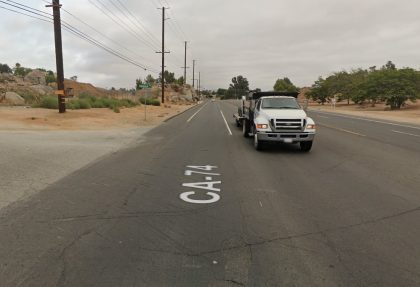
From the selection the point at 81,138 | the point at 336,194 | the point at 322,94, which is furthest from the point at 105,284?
the point at 322,94

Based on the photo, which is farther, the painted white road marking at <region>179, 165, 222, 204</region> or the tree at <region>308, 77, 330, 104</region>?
the tree at <region>308, 77, 330, 104</region>

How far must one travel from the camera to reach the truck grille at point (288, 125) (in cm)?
1373

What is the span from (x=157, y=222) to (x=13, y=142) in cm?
1055

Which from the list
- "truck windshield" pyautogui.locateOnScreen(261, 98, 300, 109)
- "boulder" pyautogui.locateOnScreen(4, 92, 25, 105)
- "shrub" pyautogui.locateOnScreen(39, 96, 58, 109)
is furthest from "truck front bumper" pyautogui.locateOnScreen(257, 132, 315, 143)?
"boulder" pyautogui.locateOnScreen(4, 92, 25, 105)

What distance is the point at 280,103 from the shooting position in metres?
15.7

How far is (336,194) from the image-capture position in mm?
7816

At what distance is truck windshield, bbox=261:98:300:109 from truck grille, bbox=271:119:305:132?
1.65 metres

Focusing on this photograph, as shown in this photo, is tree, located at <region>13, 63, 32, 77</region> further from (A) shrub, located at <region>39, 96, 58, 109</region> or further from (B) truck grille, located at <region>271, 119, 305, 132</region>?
(B) truck grille, located at <region>271, 119, 305, 132</region>

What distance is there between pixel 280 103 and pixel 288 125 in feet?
6.86

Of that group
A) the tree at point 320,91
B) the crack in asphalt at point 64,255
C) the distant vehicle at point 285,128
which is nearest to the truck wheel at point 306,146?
the distant vehicle at point 285,128

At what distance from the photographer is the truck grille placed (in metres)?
13.7

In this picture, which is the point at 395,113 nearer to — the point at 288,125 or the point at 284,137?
the point at 288,125

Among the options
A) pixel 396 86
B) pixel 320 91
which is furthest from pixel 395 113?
pixel 320 91

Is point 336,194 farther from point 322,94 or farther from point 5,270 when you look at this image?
point 322,94
